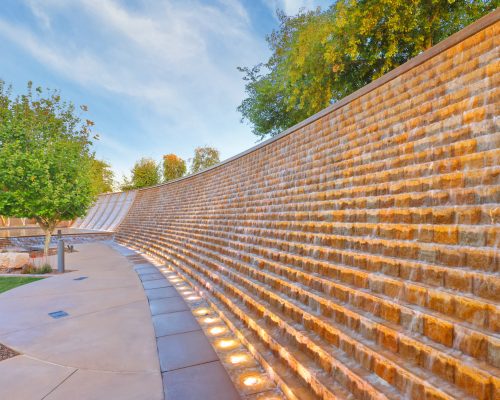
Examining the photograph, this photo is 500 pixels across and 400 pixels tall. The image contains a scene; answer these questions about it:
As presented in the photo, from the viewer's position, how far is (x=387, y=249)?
334 centimetres

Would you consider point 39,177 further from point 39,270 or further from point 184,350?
point 184,350

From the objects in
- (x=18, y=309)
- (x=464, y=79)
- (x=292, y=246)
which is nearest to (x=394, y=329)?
(x=292, y=246)

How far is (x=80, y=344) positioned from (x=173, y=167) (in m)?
49.7

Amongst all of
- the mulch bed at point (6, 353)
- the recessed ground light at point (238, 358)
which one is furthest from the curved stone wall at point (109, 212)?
the recessed ground light at point (238, 358)

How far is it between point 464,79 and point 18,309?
8610 mm

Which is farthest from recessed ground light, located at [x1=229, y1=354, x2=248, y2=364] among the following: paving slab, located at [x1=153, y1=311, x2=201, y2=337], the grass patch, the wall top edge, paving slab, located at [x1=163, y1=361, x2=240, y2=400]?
the grass patch

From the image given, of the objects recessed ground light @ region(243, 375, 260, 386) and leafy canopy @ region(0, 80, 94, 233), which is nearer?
recessed ground light @ region(243, 375, 260, 386)

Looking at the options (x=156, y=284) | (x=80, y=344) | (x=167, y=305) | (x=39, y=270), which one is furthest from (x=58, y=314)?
(x=39, y=270)

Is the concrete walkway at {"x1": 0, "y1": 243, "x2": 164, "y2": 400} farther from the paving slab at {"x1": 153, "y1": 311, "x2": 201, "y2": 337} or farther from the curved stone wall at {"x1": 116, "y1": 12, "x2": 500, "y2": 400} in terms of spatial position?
the curved stone wall at {"x1": 116, "y1": 12, "x2": 500, "y2": 400}

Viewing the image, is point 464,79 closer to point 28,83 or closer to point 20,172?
point 20,172

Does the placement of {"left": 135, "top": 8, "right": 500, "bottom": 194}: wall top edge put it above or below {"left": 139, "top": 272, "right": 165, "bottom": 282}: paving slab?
above

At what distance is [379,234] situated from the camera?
3.75 metres

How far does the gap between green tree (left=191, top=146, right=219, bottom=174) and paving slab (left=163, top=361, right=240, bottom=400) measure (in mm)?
51256

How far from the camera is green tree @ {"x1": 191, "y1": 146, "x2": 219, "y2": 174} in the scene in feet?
176
